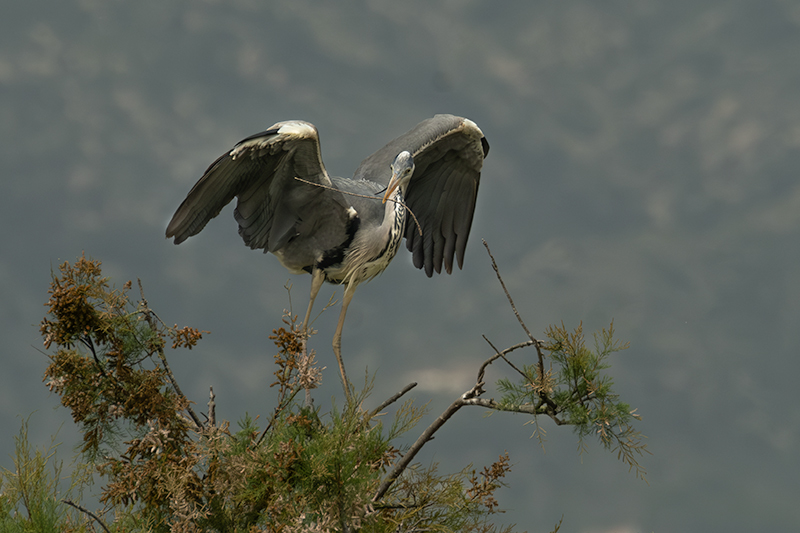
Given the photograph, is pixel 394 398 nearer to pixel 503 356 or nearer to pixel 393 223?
pixel 503 356

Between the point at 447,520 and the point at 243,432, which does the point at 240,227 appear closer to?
the point at 243,432

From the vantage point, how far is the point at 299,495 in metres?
2.73

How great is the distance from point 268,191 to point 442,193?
148 cm

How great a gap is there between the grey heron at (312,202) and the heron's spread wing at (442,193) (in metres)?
0.05

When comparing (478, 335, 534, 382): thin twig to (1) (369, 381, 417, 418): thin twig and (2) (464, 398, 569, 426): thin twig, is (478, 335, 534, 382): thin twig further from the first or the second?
(1) (369, 381, 417, 418): thin twig

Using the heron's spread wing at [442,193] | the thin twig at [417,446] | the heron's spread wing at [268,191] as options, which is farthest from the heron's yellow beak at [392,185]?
the thin twig at [417,446]

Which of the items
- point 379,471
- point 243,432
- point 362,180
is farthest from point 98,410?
point 362,180

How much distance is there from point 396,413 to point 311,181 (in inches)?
51.5

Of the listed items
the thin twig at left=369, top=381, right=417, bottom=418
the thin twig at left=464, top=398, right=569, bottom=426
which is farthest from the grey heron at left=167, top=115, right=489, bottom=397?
the thin twig at left=464, top=398, right=569, bottom=426

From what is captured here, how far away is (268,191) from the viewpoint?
3.66 metres

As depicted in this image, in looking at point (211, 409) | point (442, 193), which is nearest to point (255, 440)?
point (211, 409)

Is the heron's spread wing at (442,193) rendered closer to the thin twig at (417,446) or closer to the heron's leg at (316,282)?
the heron's leg at (316,282)

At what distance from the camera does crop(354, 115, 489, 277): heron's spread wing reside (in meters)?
4.57

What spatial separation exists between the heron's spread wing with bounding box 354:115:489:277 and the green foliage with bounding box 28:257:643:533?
1767mm
